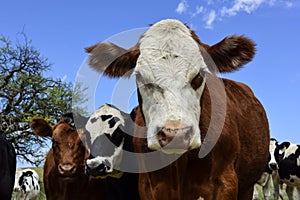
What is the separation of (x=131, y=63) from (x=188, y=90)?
0.88 metres

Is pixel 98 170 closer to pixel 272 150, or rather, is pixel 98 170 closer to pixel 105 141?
pixel 105 141

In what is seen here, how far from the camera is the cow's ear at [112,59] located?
448cm

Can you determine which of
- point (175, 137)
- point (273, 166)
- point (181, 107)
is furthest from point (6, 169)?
point (273, 166)

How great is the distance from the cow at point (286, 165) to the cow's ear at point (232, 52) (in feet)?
38.4

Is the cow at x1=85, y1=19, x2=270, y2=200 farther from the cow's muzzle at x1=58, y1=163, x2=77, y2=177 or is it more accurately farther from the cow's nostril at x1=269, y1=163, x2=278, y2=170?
the cow's nostril at x1=269, y1=163, x2=278, y2=170

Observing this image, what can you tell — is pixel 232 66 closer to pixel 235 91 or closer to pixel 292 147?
pixel 235 91

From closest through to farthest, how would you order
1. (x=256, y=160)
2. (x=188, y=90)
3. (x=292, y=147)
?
(x=188, y=90), (x=256, y=160), (x=292, y=147)

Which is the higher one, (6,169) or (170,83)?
(170,83)

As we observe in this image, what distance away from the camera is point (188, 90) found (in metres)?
3.83

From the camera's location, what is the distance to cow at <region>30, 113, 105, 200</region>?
704 centimetres

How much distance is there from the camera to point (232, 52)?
4484mm

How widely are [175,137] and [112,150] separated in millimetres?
3300

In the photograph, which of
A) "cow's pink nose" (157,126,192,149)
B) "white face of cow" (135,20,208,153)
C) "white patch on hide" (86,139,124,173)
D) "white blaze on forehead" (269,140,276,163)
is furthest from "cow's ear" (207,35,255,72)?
"white blaze on forehead" (269,140,276,163)

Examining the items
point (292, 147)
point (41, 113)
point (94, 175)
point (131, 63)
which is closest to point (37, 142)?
point (41, 113)
